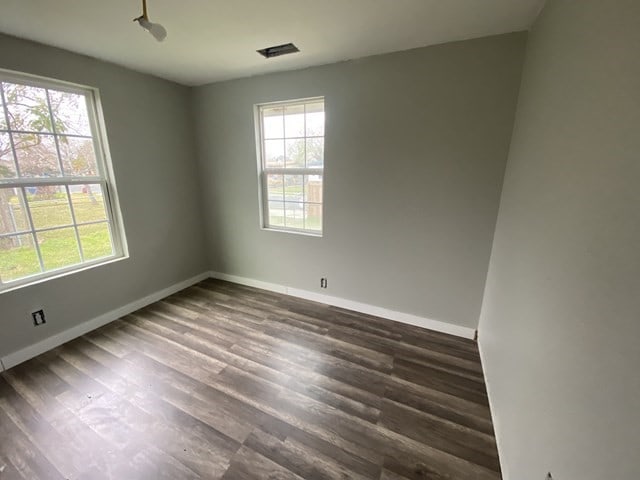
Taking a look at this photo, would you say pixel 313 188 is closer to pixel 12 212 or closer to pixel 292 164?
pixel 292 164

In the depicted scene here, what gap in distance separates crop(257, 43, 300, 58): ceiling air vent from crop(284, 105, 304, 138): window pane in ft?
1.86

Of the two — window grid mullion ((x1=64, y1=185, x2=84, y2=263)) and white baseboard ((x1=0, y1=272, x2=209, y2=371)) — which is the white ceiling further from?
white baseboard ((x1=0, y1=272, x2=209, y2=371))

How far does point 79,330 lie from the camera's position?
236cm

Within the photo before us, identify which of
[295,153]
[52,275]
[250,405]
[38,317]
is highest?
[295,153]

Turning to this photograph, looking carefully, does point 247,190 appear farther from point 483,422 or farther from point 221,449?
point 483,422

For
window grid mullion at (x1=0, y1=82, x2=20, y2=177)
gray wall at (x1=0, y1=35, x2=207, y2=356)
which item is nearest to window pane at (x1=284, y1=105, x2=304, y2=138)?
gray wall at (x1=0, y1=35, x2=207, y2=356)

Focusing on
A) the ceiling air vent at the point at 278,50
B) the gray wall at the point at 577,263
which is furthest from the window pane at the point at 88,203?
the gray wall at the point at 577,263

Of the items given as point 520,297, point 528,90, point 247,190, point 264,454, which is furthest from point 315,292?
point 528,90

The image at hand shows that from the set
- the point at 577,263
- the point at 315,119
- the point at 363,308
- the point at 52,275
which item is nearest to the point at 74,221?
the point at 52,275

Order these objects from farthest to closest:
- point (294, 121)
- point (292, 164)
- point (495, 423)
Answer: point (292, 164) → point (294, 121) → point (495, 423)

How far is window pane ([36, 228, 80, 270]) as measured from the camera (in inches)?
84.3

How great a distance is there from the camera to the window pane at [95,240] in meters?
2.39

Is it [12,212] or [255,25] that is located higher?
[255,25]

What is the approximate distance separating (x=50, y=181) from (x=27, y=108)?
0.55 metres
